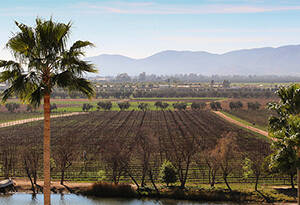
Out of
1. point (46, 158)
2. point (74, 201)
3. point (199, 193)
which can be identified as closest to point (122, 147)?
point (74, 201)

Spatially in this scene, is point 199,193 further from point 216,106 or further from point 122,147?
point 216,106

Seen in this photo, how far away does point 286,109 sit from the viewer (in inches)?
475

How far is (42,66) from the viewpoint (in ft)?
31.2

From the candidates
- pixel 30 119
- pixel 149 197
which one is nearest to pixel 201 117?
pixel 30 119

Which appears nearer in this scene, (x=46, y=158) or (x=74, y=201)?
(x=46, y=158)

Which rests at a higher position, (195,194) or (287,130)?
(287,130)

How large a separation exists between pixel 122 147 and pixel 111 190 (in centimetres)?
1086

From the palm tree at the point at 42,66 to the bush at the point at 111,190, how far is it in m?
23.8

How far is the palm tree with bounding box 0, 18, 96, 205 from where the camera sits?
9375 millimetres

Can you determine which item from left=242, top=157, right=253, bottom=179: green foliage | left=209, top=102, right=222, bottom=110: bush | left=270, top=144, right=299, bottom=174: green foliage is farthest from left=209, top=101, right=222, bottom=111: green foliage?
left=270, top=144, right=299, bottom=174: green foliage

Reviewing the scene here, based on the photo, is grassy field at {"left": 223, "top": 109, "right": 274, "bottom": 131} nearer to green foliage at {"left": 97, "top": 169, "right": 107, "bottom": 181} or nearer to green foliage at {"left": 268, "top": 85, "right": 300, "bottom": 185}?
green foliage at {"left": 97, "top": 169, "right": 107, "bottom": 181}

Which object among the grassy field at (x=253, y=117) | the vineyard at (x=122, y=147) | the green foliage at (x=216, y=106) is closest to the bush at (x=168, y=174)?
the vineyard at (x=122, y=147)

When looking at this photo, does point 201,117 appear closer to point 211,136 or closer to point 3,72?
point 211,136

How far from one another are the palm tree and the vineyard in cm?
2525
